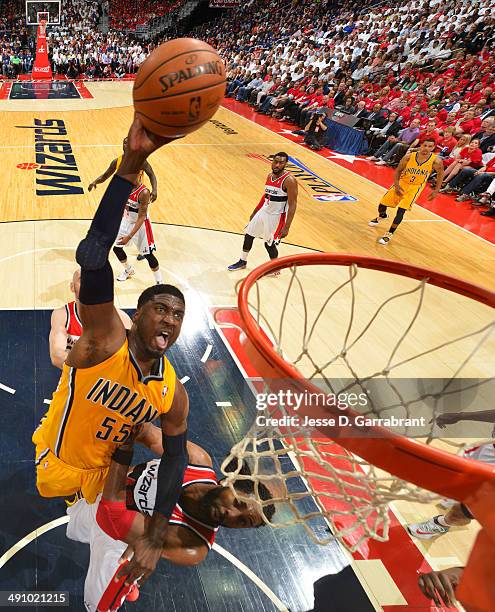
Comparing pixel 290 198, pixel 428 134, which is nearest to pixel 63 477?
pixel 290 198

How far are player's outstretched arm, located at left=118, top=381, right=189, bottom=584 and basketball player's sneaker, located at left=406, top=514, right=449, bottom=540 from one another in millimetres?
1823

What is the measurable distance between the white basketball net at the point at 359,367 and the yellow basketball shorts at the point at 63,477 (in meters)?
0.69

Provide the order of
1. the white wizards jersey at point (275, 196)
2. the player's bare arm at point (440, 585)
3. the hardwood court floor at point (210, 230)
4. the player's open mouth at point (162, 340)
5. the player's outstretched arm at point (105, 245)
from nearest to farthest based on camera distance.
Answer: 1. the player's outstretched arm at point (105, 245)
2. the player's open mouth at point (162, 340)
3. the player's bare arm at point (440, 585)
4. the hardwood court floor at point (210, 230)
5. the white wizards jersey at point (275, 196)

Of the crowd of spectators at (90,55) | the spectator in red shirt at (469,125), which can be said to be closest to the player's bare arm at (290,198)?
the spectator in red shirt at (469,125)

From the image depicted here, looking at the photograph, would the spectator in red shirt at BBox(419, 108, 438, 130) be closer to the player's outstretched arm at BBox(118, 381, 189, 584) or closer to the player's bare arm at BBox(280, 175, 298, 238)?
the player's bare arm at BBox(280, 175, 298, 238)

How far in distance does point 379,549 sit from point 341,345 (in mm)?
2258

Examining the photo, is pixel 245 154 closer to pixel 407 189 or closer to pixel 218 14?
pixel 407 189

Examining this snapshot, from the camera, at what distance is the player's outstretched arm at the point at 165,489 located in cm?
223

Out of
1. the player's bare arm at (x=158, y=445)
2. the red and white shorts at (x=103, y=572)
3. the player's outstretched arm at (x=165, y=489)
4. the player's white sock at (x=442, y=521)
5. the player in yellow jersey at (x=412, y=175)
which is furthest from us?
the player in yellow jersey at (x=412, y=175)

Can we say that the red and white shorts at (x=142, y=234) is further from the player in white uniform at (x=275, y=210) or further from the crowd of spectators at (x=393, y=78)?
the crowd of spectators at (x=393, y=78)

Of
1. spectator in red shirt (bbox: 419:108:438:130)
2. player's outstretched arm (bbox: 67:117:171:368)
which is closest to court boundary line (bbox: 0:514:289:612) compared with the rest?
player's outstretched arm (bbox: 67:117:171:368)

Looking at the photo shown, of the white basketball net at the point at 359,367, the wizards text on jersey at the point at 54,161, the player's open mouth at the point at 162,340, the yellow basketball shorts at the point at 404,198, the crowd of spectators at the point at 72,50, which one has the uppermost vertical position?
the player's open mouth at the point at 162,340

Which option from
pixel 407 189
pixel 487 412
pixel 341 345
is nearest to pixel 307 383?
pixel 487 412

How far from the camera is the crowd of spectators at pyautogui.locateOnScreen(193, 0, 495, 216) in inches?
437
